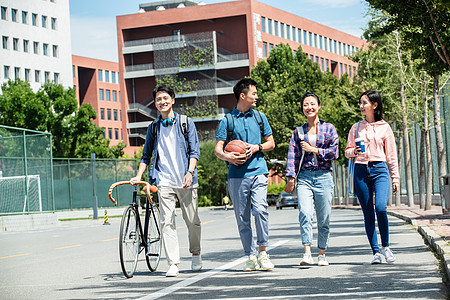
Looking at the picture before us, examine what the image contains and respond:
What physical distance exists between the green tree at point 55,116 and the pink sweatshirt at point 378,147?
5357cm

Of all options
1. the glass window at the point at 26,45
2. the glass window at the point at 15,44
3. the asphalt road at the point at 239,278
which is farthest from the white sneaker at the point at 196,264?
the glass window at the point at 26,45

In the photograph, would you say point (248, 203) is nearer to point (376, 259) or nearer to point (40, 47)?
point (376, 259)

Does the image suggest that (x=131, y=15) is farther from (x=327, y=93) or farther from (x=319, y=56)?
(x=327, y=93)

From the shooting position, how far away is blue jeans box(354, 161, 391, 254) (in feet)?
32.0

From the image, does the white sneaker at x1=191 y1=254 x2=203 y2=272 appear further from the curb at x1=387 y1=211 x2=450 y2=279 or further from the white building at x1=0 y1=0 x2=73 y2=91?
the white building at x1=0 y1=0 x2=73 y2=91

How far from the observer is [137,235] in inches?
390

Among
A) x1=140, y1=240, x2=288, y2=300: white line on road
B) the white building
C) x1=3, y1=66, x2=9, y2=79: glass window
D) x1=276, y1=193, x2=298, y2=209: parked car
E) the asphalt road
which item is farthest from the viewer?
the white building

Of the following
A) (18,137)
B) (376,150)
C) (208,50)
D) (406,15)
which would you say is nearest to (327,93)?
(208,50)

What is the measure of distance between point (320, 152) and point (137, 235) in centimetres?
235

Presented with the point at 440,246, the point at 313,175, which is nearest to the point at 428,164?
the point at 440,246

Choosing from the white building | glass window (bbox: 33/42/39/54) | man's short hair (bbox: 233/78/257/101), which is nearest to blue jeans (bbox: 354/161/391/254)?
man's short hair (bbox: 233/78/257/101)

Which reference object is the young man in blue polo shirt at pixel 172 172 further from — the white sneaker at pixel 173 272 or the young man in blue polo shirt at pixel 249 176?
the young man in blue polo shirt at pixel 249 176

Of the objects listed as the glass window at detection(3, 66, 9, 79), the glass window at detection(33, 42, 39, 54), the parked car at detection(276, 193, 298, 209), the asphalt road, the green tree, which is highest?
the glass window at detection(33, 42, 39, 54)

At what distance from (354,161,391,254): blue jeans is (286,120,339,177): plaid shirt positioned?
0.39 metres
